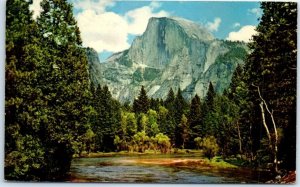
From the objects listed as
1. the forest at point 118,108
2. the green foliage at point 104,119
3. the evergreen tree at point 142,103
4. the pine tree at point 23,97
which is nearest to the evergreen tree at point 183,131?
the forest at point 118,108

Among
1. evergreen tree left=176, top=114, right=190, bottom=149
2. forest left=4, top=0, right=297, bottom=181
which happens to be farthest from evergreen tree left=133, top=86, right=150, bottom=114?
evergreen tree left=176, top=114, right=190, bottom=149

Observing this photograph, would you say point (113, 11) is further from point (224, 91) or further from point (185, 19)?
point (224, 91)

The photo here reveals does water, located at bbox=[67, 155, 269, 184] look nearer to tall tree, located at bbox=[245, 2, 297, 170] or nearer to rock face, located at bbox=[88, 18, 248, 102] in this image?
tall tree, located at bbox=[245, 2, 297, 170]

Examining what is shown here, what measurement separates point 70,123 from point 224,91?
1398mm

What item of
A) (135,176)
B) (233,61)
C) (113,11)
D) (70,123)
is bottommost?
(135,176)

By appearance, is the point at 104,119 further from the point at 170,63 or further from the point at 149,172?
the point at 170,63

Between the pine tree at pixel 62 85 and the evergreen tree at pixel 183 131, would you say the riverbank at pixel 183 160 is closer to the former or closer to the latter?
the evergreen tree at pixel 183 131

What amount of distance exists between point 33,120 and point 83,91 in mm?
513

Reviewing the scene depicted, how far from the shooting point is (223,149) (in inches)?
264

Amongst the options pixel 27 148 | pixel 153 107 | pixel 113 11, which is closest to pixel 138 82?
pixel 153 107

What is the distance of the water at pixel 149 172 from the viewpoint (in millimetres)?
6613

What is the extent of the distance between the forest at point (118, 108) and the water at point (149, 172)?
0.09 meters

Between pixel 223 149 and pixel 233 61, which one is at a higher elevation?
pixel 233 61

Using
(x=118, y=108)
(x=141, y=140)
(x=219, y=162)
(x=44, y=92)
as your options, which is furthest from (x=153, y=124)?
(x=44, y=92)
